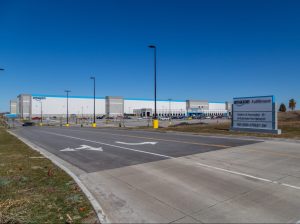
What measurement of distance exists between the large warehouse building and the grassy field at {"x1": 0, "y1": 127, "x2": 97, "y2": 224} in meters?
107

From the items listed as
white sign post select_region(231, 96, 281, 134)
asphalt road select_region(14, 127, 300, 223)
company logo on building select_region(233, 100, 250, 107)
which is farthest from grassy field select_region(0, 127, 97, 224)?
company logo on building select_region(233, 100, 250, 107)

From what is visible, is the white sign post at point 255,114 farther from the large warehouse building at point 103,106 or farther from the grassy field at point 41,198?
the large warehouse building at point 103,106

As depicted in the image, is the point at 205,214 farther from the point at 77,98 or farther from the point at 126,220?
the point at 77,98

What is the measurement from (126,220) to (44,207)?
184 cm

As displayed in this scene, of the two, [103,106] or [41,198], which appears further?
[103,106]

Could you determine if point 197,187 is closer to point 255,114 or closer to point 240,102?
point 255,114

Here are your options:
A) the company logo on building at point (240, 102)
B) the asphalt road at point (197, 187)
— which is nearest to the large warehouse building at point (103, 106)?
the company logo on building at point (240, 102)

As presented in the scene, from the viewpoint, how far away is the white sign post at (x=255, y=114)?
776 inches

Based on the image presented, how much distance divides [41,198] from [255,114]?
19956 mm

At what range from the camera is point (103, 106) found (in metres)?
149

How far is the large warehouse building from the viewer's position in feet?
418

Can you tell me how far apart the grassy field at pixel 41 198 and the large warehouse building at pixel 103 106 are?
106679mm

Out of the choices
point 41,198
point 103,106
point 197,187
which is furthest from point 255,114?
point 103,106

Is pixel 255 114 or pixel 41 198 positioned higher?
pixel 255 114
